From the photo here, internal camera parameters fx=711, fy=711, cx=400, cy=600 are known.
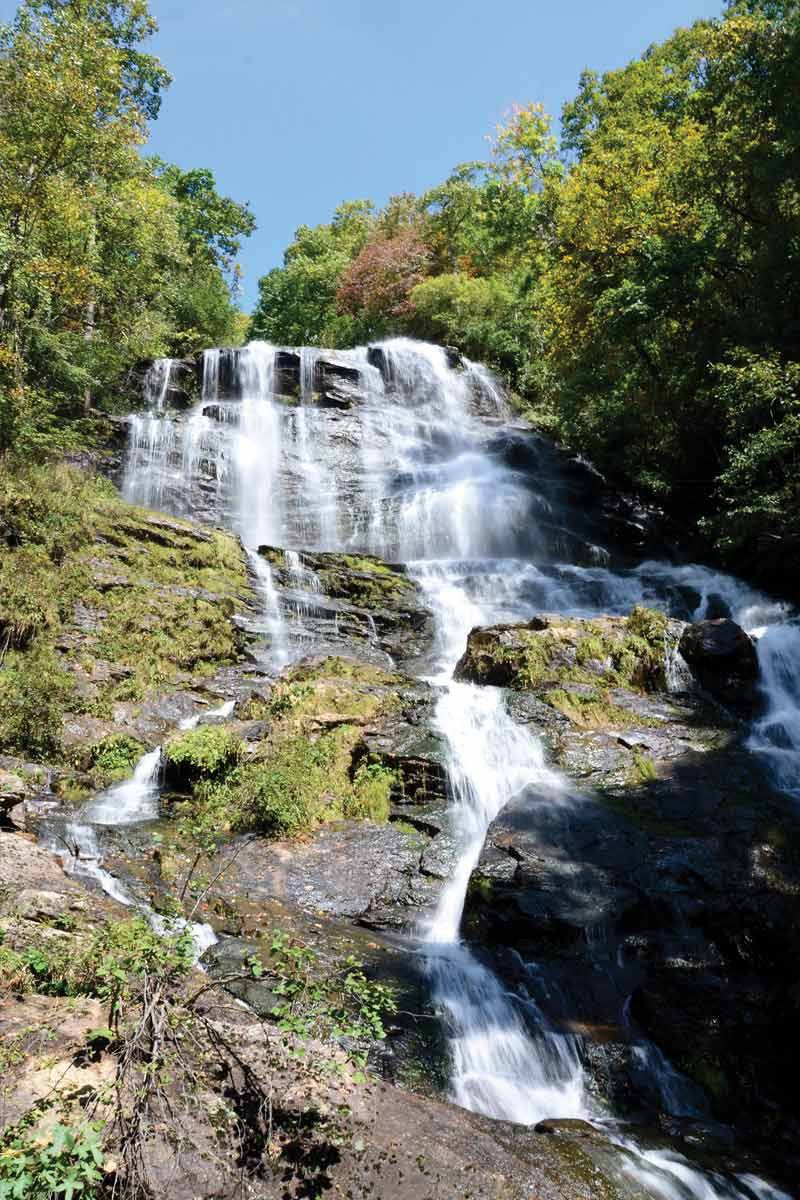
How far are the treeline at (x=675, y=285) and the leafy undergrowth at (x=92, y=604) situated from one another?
10633 millimetres

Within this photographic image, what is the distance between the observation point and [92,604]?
483 inches

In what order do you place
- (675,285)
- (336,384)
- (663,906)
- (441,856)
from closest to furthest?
(663,906) → (441,856) → (675,285) → (336,384)

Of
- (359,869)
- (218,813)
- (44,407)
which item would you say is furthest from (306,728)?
(44,407)

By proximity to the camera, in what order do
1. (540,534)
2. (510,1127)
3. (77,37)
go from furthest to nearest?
(540,534) < (77,37) < (510,1127)

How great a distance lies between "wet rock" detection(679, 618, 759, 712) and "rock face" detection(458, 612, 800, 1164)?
5.71ft

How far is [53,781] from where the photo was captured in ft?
30.0

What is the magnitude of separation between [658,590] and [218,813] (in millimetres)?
11360

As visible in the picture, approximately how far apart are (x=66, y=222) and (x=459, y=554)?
11.7m

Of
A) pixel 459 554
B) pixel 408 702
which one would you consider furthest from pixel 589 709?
pixel 459 554

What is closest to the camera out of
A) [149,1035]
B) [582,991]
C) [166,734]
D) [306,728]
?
[149,1035]

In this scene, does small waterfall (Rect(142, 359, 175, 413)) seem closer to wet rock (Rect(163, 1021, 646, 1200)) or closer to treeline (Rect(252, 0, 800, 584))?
treeline (Rect(252, 0, 800, 584))

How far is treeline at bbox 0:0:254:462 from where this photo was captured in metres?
14.1

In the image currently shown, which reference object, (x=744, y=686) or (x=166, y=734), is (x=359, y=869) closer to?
(x=166, y=734)

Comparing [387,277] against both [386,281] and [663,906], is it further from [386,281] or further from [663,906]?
[663,906]
